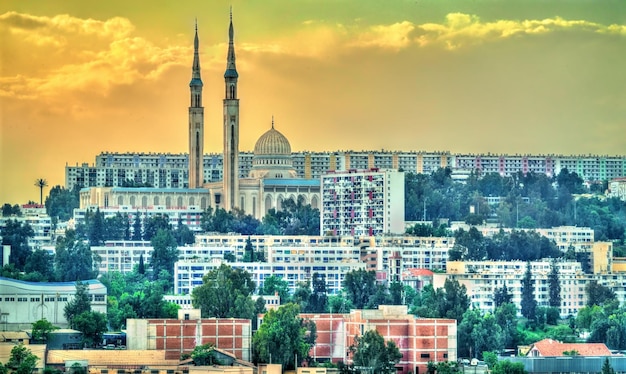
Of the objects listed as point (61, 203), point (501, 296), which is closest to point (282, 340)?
point (501, 296)

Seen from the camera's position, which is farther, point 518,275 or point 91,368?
point 518,275

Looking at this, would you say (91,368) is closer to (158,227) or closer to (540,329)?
(540,329)

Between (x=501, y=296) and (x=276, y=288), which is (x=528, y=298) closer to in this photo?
(x=501, y=296)

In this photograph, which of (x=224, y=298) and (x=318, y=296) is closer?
(x=224, y=298)

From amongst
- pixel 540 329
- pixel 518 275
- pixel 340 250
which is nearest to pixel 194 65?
pixel 340 250

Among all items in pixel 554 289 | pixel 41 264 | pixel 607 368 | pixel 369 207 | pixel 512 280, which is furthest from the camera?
pixel 369 207

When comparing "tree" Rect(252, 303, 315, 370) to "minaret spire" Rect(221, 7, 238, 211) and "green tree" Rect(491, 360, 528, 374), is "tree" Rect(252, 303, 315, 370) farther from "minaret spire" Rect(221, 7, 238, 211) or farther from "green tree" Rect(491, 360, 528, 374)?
"minaret spire" Rect(221, 7, 238, 211)
